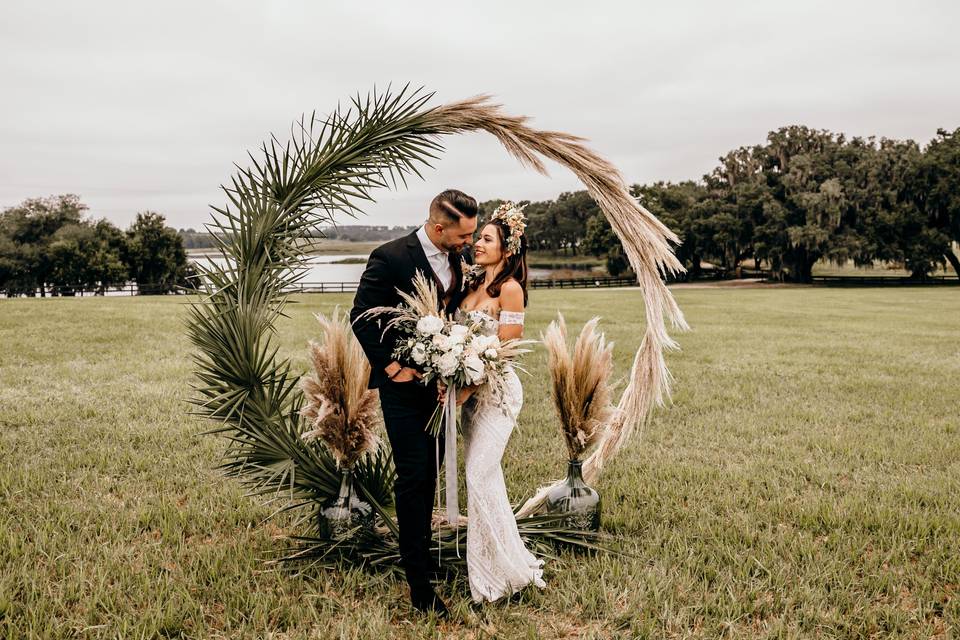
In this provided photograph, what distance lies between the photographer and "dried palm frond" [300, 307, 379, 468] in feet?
14.4

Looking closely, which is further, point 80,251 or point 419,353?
point 80,251

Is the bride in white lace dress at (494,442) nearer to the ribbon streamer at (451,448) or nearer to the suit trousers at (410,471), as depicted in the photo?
the ribbon streamer at (451,448)

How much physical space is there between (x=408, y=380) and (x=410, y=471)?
0.56 meters

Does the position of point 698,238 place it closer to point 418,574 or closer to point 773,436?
point 773,436

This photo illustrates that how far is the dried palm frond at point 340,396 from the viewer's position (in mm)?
4391

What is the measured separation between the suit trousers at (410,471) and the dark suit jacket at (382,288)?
6.3 inches

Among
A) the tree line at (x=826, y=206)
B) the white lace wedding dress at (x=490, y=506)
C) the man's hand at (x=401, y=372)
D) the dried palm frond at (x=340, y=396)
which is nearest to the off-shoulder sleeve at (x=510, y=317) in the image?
the white lace wedding dress at (x=490, y=506)

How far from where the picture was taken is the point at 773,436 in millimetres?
7816

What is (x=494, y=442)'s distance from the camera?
399 centimetres

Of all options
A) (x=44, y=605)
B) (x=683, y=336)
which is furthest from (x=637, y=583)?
(x=683, y=336)

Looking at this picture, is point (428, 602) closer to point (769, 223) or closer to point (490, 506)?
point (490, 506)

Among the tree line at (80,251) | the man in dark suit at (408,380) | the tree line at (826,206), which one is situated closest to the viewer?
the man in dark suit at (408,380)

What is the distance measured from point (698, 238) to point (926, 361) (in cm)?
4569

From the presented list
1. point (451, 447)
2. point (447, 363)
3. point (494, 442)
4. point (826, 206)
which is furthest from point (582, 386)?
point (826, 206)
